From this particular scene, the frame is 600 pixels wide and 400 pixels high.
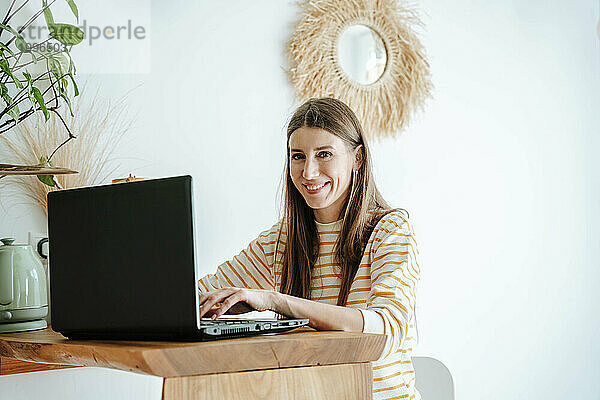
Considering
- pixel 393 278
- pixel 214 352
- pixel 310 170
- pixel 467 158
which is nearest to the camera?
pixel 214 352

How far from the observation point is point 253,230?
237 centimetres

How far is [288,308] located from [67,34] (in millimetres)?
996

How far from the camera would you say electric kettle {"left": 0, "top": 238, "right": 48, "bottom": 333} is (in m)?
1.59

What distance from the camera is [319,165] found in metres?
1.78

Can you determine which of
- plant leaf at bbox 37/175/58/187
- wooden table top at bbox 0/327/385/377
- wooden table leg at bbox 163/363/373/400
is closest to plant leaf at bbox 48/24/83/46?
plant leaf at bbox 37/175/58/187

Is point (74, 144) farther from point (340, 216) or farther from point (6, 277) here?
point (340, 216)

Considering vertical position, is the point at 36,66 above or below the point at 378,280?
above

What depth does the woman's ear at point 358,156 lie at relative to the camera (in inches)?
72.7

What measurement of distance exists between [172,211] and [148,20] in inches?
48.5

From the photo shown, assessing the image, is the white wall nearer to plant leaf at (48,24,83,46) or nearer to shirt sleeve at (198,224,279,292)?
plant leaf at (48,24,83,46)

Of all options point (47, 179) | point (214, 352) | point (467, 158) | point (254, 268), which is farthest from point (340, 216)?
point (467, 158)

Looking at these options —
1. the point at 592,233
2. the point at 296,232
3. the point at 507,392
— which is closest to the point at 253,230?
the point at 296,232

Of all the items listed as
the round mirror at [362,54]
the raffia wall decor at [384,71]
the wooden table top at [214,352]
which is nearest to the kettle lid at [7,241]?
the wooden table top at [214,352]

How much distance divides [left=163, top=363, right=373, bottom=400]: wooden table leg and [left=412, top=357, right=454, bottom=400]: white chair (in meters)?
0.88
